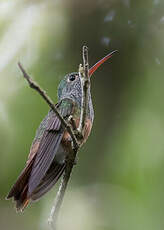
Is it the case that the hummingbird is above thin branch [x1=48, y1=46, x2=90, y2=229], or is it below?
above

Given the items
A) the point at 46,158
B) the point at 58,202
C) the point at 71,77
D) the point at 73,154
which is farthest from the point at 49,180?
the point at 71,77

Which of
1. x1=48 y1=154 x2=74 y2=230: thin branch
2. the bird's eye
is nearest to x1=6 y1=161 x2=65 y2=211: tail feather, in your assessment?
x1=48 y1=154 x2=74 y2=230: thin branch

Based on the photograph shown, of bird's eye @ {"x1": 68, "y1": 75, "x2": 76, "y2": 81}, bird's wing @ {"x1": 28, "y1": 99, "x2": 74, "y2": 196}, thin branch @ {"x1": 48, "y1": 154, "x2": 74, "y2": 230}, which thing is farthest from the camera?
bird's eye @ {"x1": 68, "y1": 75, "x2": 76, "y2": 81}

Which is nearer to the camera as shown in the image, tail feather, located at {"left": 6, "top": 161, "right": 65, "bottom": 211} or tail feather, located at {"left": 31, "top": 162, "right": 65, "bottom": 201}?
tail feather, located at {"left": 6, "top": 161, "right": 65, "bottom": 211}

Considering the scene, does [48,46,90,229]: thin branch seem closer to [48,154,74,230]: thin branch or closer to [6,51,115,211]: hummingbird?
[48,154,74,230]: thin branch

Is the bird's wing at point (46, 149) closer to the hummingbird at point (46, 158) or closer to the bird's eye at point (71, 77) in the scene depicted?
the hummingbird at point (46, 158)

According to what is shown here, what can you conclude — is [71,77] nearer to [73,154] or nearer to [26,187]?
[26,187]

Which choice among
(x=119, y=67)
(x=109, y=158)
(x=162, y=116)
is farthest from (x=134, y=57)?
(x=109, y=158)

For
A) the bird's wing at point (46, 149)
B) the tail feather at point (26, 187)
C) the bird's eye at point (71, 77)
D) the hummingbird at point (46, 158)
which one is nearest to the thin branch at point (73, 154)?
the hummingbird at point (46, 158)

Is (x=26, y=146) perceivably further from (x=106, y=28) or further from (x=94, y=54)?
(x=106, y=28)
